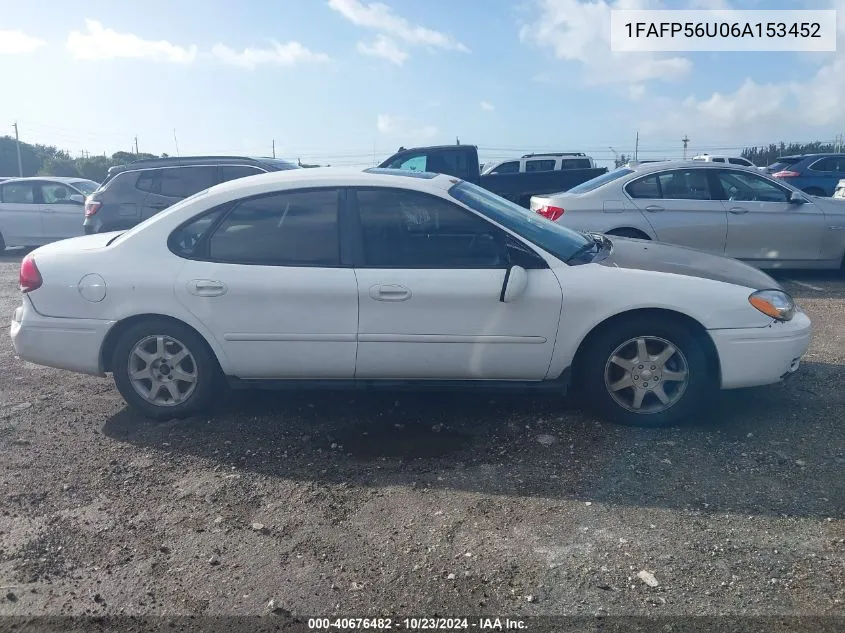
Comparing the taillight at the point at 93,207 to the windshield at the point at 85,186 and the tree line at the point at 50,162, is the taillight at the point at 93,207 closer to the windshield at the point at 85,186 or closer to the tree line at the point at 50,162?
the windshield at the point at 85,186

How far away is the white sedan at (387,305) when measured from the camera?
4.51m

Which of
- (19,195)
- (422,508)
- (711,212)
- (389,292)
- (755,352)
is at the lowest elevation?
(422,508)

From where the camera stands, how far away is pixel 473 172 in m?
14.1

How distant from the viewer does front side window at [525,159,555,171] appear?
1989cm

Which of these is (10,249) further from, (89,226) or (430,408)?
(430,408)

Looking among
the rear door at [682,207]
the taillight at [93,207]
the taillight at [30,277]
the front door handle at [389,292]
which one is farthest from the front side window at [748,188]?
the taillight at [93,207]

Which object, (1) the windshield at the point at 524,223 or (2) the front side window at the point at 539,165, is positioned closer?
(1) the windshield at the point at 524,223

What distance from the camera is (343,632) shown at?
9.37 feet

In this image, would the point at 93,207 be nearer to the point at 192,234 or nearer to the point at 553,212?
the point at 553,212

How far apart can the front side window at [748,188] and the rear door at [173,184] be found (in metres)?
7.04

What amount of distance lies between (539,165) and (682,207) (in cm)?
1140

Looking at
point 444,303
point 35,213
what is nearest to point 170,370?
point 444,303

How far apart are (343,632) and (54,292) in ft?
10.6

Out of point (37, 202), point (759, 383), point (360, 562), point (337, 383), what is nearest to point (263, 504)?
point (360, 562)
